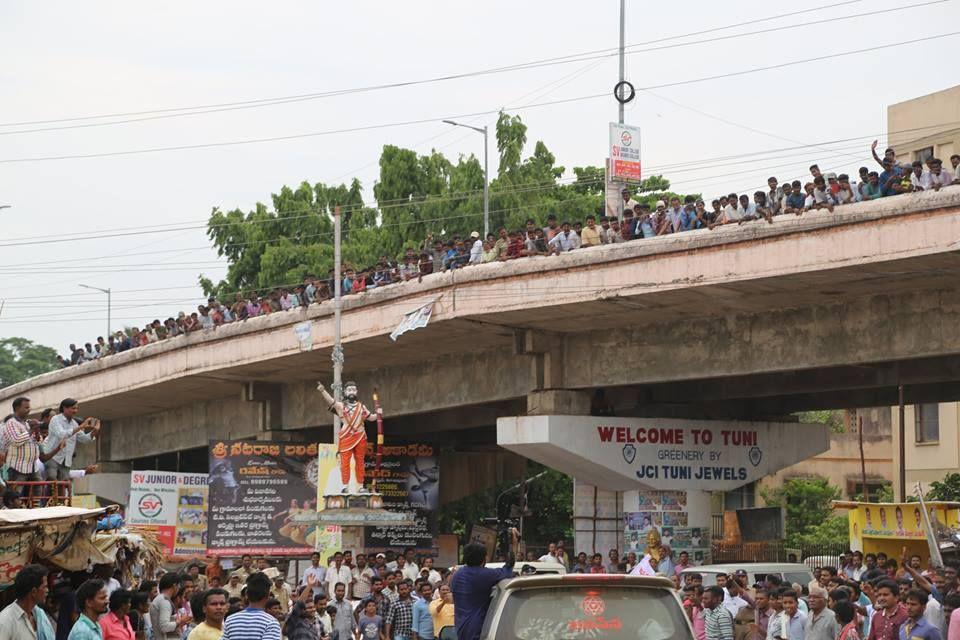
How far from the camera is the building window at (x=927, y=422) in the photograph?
49438 millimetres

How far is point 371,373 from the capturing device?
37.1m

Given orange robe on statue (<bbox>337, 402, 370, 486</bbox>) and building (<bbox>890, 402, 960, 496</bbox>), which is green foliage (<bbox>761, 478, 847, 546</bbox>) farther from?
orange robe on statue (<bbox>337, 402, 370, 486</bbox>)

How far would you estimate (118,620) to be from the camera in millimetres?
11656

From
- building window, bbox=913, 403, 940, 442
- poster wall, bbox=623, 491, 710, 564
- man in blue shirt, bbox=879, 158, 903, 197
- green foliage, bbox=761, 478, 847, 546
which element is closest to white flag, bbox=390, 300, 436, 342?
poster wall, bbox=623, 491, 710, 564

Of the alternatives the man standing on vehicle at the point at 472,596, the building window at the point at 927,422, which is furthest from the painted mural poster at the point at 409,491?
the man standing on vehicle at the point at 472,596

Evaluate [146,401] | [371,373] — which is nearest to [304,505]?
[371,373]

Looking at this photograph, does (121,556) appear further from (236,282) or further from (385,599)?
(236,282)

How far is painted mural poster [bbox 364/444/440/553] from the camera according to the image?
3922 centimetres

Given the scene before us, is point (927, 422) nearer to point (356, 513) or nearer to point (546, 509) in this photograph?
point (546, 509)

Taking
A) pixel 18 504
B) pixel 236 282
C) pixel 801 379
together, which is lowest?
pixel 18 504

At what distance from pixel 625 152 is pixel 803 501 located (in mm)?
21471

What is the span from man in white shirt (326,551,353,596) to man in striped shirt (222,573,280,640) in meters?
16.8

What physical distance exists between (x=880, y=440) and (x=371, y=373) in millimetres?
31732

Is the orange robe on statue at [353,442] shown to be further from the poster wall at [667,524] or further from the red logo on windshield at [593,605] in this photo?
the red logo on windshield at [593,605]
